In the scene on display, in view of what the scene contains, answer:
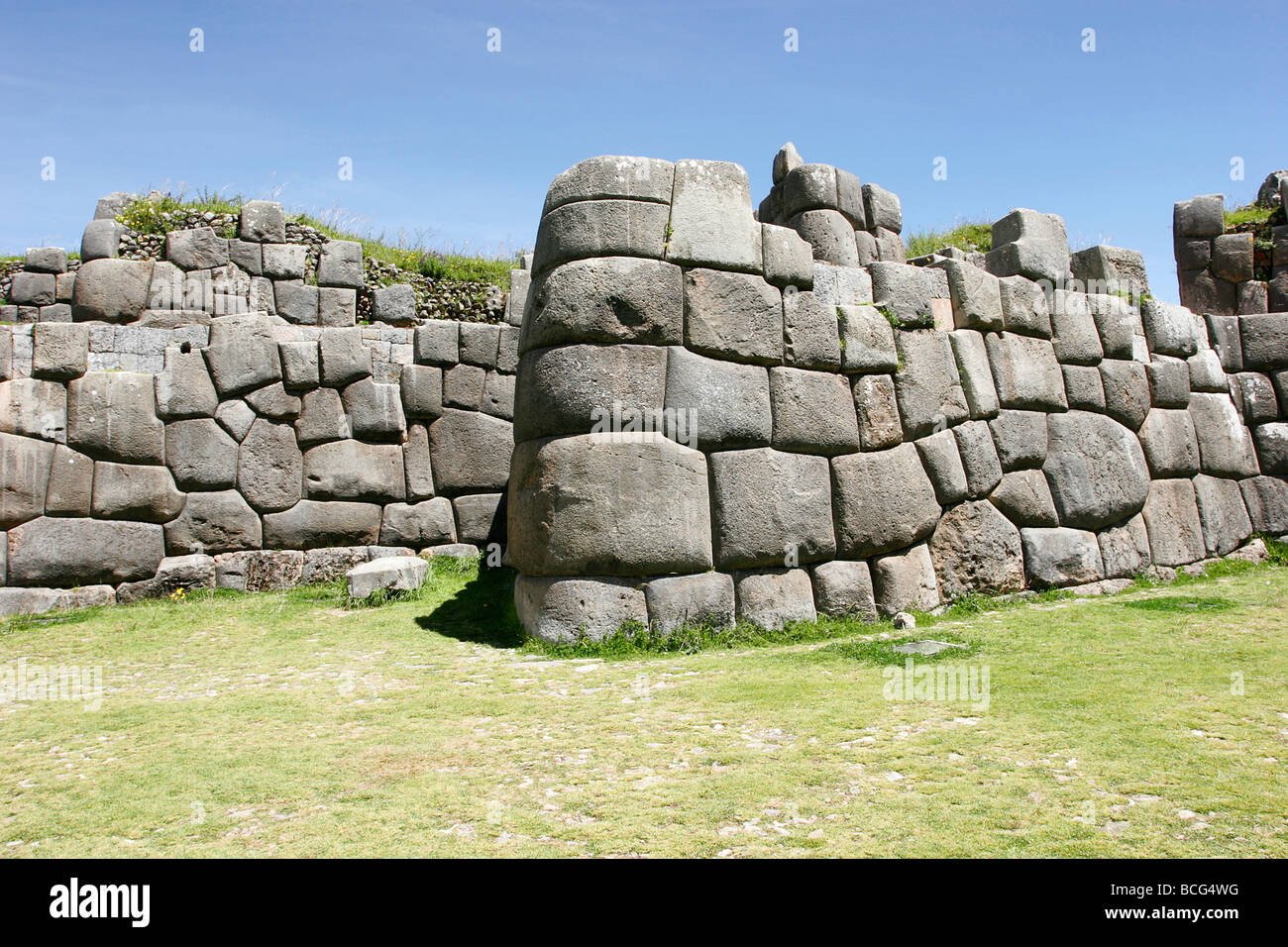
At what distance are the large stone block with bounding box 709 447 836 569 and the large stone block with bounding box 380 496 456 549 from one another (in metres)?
4.43

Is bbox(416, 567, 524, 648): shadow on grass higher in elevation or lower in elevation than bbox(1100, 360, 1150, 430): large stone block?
lower

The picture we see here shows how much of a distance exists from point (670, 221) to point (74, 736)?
17.4 feet

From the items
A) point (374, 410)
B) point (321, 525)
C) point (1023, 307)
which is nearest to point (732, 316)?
point (1023, 307)

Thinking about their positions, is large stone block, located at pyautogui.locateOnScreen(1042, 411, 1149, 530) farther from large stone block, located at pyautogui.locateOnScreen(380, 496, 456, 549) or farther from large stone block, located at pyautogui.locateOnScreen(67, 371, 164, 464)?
large stone block, located at pyautogui.locateOnScreen(67, 371, 164, 464)

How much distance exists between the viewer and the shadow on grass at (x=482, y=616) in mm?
7055

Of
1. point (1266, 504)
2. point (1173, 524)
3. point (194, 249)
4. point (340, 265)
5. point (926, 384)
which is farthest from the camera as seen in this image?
point (340, 265)

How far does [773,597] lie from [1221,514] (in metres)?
6.22

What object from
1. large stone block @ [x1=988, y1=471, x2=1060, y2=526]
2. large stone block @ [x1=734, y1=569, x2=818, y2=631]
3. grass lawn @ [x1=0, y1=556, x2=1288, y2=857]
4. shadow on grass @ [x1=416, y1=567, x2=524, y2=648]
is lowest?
grass lawn @ [x1=0, y1=556, x2=1288, y2=857]

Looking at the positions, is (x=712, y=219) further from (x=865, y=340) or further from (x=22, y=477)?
(x=22, y=477)

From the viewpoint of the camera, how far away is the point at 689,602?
21.2 feet

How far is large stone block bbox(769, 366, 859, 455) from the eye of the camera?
22.8 feet

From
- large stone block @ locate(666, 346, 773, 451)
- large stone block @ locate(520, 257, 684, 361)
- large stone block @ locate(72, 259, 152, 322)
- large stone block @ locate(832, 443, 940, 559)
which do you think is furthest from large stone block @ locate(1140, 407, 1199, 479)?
large stone block @ locate(72, 259, 152, 322)

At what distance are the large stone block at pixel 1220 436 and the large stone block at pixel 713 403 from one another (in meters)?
6.09

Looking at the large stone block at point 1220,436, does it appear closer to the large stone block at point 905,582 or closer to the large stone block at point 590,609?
the large stone block at point 905,582
